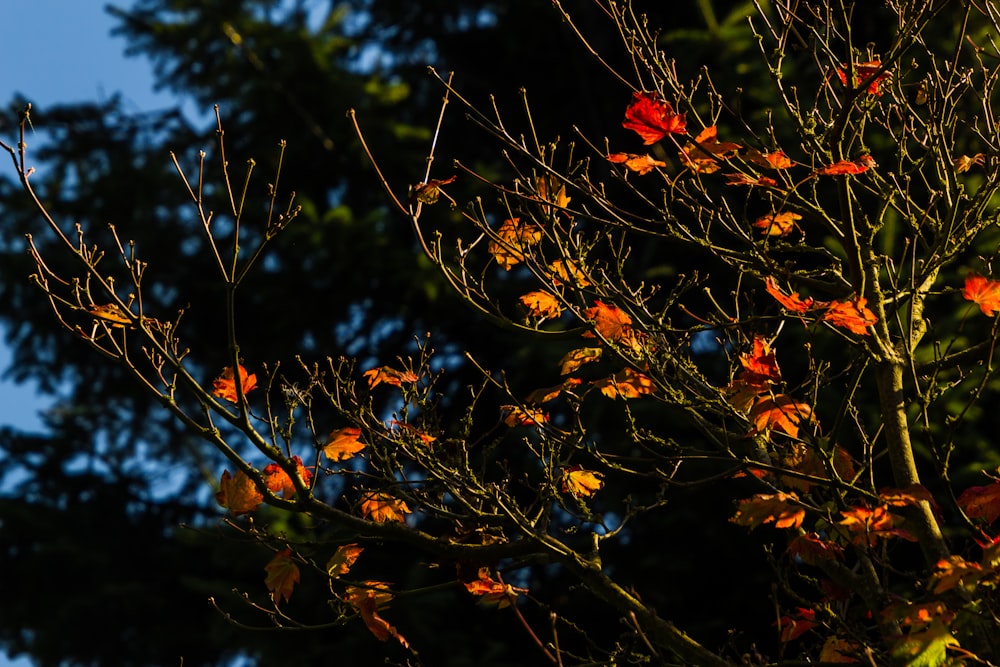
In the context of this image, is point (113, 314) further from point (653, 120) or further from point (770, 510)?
point (770, 510)

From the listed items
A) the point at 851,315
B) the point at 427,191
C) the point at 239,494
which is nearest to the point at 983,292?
the point at 851,315

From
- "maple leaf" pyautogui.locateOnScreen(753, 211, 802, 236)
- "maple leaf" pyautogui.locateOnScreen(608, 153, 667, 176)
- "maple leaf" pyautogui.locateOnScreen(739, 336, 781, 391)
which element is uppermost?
"maple leaf" pyautogui.locateOnScreen(608, 153, 667, 176)

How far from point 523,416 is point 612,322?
31 cm

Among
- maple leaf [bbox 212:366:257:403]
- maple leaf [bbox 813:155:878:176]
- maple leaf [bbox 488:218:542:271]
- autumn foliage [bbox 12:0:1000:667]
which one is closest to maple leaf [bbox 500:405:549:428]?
autumn foliage [bbox 12:0:1000:667]

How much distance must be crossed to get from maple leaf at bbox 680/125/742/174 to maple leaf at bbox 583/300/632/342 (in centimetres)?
36

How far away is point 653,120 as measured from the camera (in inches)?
93.9

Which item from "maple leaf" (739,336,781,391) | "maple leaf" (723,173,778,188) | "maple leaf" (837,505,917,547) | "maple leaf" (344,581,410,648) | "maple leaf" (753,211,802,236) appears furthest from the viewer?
"maple leaf" (753,211,802,236)

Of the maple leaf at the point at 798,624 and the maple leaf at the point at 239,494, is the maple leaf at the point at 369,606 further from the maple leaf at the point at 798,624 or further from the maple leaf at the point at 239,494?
the maple leaf at the point at 798,624

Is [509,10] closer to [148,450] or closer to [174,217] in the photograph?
[174,217]

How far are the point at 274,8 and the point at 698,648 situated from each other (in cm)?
804

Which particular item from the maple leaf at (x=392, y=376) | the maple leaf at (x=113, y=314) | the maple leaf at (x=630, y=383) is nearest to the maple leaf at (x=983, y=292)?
the maple leaf at (x=630, y=383)

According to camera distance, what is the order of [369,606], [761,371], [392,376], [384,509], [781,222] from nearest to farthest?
[761,371] → [369,606] → [384,509] → [392,376] → [781,222]

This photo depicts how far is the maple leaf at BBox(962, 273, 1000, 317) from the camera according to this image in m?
2.36

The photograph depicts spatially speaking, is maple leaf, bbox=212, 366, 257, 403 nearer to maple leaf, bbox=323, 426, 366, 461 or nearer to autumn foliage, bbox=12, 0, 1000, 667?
autumn foliage, bbox=12, 0, 1000, 667
